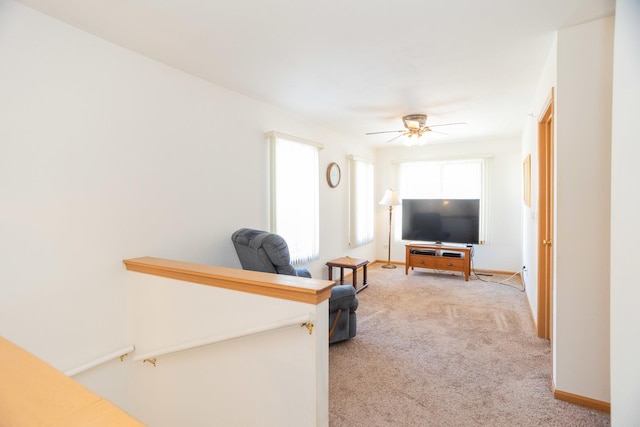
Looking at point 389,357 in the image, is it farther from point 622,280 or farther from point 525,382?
point 622,280

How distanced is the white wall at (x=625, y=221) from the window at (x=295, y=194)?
2.85 metres

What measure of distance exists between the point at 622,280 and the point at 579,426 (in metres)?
0.97

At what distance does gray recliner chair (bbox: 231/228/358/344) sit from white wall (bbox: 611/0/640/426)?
1858 millimetres

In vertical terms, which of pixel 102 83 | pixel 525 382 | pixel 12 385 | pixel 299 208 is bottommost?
pixel 525 382

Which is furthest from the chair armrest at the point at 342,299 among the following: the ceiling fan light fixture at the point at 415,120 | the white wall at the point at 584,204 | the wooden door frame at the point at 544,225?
the ceiling fan light fixture at the point at 415,120

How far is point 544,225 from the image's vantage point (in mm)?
3021

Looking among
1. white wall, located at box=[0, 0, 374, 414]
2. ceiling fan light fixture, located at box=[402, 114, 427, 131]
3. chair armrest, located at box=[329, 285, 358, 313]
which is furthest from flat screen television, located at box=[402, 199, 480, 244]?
white wall, located at box=[0, 0, 374, 414]

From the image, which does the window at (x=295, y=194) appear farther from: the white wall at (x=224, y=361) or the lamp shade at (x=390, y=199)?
the lamp shade at (x=390, y=199)

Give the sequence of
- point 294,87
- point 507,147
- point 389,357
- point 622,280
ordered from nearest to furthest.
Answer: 1. point 622,280
2. point 389,357
3. point 294,87
4. point 507,147

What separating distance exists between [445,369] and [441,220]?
3623 millimetres

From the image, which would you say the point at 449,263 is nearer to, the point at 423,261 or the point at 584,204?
the point at 423,261

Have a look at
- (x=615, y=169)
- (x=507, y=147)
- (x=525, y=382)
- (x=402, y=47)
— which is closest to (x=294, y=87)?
(x=402, y=47)

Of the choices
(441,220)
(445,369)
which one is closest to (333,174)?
(441,220)

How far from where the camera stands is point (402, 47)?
7.56 ft
